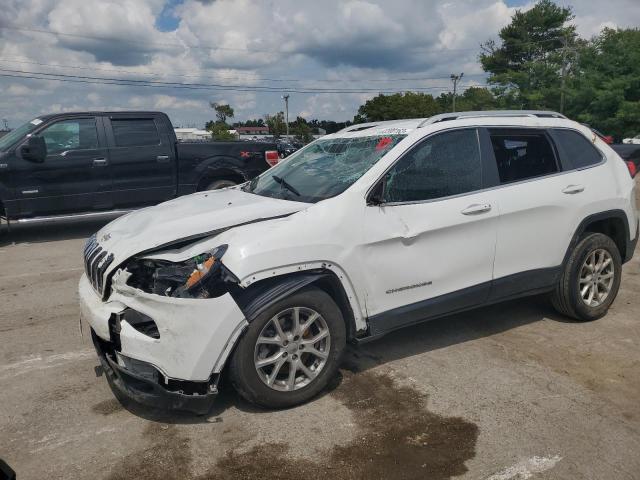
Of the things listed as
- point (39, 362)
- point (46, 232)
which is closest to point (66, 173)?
point (46, 232)

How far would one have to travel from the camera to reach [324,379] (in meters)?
3.58

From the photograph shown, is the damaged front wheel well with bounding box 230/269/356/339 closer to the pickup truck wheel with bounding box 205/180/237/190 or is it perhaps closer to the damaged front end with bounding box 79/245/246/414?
the damaged front end with bounding box 79/245/246/414

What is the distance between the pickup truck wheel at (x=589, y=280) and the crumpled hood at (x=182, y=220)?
2488mm

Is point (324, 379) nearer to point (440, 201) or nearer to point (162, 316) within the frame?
point (162, 316)

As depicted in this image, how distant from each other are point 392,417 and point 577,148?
9.73 feet

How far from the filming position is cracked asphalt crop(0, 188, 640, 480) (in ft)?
9.71

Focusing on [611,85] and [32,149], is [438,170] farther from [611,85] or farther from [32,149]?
[611,85]

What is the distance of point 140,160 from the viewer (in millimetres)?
9234

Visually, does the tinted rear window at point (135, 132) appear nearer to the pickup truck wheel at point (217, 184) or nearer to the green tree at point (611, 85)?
the pickup truck wheel at point (217, 184)

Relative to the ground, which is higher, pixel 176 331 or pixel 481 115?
pixel 481 115

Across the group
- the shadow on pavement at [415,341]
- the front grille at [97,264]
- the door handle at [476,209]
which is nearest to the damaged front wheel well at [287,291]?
the shadow on pavement at [415,341]

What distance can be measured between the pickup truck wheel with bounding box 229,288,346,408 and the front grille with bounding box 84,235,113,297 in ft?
3.31

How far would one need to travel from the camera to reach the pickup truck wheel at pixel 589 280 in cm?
473

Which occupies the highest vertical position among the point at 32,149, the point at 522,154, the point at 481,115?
the point at 481,115
